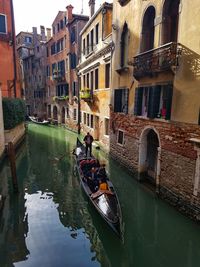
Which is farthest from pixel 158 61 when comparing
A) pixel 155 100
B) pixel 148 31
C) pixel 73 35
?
pixel 73 35

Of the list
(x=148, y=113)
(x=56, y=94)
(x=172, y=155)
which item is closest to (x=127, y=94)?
(x=148, y=113)

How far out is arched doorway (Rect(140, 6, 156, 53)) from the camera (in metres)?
9.25

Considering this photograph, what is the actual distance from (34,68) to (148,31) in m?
28.8

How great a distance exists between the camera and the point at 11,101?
48.1ft

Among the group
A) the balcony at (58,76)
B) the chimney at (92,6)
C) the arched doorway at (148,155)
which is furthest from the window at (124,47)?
the balcony at (58,76)

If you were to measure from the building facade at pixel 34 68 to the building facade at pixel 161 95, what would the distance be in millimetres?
22542

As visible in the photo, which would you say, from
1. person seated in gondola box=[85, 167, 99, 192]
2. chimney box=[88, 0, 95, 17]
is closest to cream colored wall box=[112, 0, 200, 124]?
person seated in gondola box=[85, 167, 99, 192]

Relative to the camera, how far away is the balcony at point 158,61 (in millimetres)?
7102

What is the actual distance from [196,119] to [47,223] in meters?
5.45

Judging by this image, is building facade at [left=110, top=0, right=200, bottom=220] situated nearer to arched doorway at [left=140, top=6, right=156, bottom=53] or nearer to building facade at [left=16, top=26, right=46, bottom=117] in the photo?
arched doorway at [left=140, top=6, right=156, bottom=53]

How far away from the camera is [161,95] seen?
8578mm

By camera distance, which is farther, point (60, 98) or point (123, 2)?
point (60, 98)

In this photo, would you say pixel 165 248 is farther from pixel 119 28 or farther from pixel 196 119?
pixel 119 28

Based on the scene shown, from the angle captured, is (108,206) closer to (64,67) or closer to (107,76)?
(107,76)
